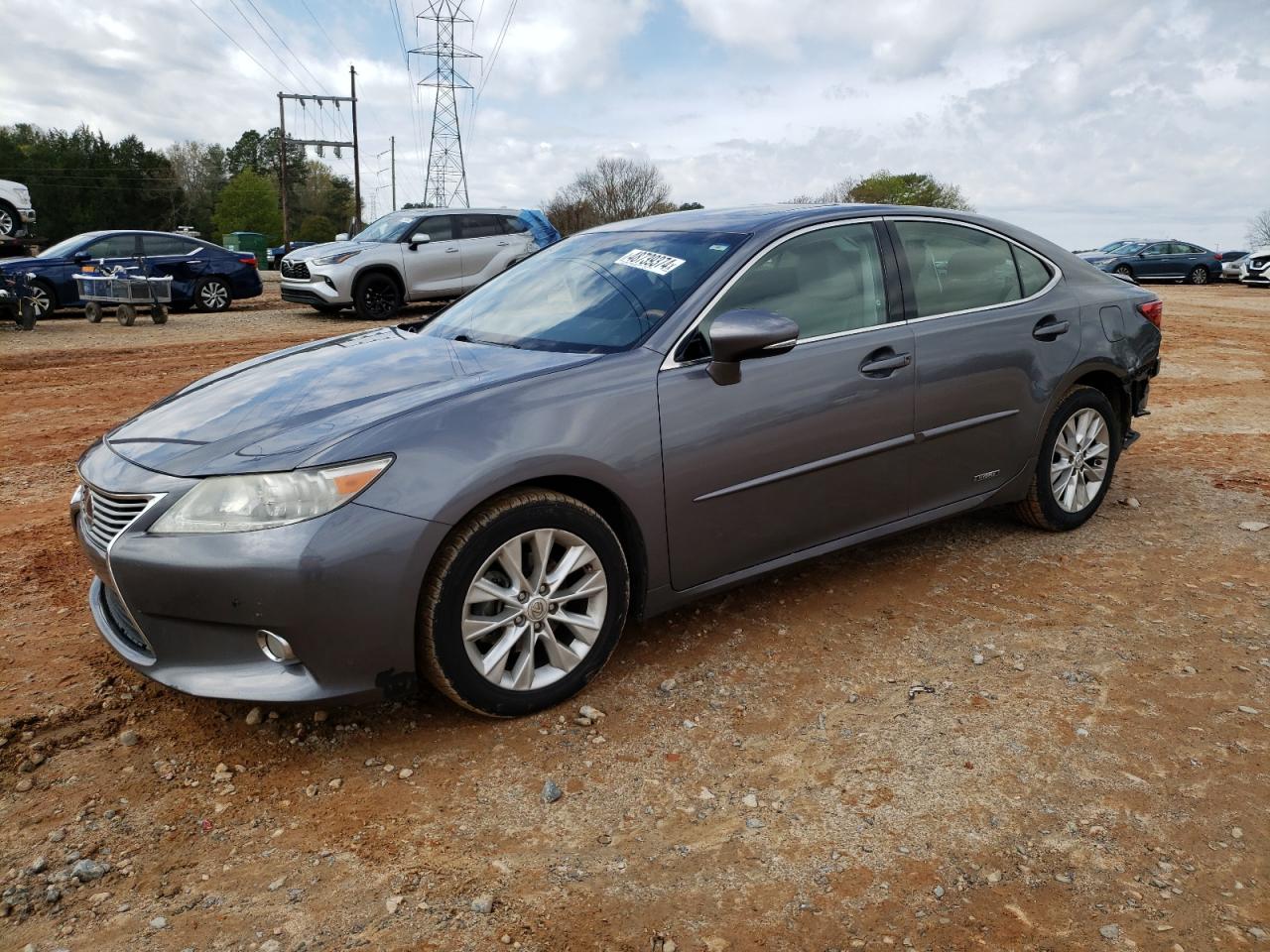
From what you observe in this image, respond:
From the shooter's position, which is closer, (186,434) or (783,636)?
(186,434)

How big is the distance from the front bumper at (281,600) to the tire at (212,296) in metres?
15.6

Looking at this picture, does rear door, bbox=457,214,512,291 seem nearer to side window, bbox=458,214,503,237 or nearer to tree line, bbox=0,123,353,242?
side window, bbox=458,214,503,237

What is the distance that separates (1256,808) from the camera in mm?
2684

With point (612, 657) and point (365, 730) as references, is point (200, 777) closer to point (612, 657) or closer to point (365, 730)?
point (365, 730)

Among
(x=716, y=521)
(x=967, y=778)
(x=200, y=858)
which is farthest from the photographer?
(x=716, y=521)

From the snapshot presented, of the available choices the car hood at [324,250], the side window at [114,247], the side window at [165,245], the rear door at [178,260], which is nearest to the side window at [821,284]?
the car hood at [324,250]

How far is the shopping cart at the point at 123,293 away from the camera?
1480 centimetres

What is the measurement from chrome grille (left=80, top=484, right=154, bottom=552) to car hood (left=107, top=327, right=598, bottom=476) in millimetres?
132

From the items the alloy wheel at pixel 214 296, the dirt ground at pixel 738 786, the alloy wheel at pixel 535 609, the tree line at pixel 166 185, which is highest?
the tree line at pixel 166 185

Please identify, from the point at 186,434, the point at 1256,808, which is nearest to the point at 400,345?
the point at 186,434

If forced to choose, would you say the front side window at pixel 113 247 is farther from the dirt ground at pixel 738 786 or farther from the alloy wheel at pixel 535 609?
Answer: the alloy wheel at pixel 535 609

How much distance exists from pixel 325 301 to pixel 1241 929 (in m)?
14.7

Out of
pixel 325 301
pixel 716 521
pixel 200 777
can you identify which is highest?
pixel 325 301

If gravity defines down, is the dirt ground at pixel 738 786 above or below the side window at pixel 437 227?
below
